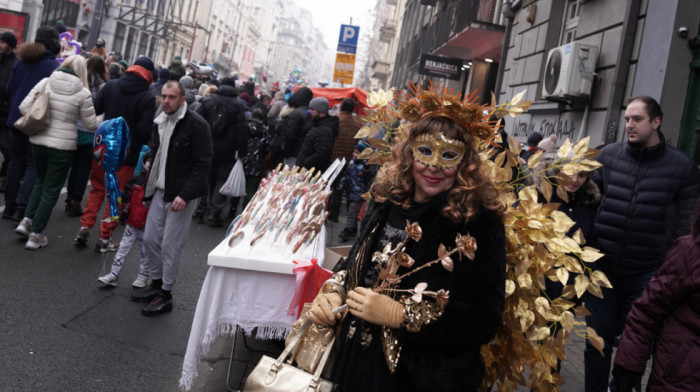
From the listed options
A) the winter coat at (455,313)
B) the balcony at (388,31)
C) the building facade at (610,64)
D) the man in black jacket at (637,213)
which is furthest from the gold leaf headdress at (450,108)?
the balcony at (388,31)

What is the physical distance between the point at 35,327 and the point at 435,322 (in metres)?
3.52

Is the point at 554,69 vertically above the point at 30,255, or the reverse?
the point at 554,69

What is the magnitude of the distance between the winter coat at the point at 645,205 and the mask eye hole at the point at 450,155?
2313 millimetres

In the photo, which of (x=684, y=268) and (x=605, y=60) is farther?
(x=605, y=60)

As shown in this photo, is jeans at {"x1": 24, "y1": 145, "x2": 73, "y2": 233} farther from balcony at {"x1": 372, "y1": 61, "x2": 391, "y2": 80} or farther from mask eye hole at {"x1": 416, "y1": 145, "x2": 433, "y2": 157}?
balcony at {"x1": 372, "y1": 61, "x2": 391, "y2": 80}

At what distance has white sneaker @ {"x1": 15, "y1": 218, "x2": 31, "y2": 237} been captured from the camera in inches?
255

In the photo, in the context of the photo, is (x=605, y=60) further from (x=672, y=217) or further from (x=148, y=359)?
(x=148, y=359)

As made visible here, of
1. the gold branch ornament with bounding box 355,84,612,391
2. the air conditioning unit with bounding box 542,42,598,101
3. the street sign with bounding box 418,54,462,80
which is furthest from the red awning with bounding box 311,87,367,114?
the gold branch ornament with bounding box 355,84,612,391

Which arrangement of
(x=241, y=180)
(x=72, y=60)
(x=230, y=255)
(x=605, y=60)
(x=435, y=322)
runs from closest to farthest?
1. (x=435, y=322)
2. (x=230, y=255)
3. (x=72, y=60)
4. (x=605, y=60)
5. (x=241, y=180)

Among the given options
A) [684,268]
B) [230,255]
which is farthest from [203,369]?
[684,268]

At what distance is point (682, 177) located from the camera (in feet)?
13.4

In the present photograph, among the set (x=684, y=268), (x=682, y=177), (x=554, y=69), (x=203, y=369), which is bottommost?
(x=203, y=369)

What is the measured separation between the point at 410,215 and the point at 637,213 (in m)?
2.40

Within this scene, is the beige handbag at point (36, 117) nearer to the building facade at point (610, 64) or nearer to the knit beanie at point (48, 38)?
the knit beanie at point (48, 38)
